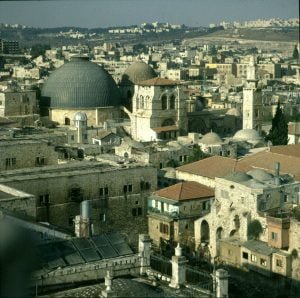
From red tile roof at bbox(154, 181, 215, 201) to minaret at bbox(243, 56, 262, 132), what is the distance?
1475cm

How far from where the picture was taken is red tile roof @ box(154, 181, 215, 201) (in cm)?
1658

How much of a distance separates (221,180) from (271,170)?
11.2 feet

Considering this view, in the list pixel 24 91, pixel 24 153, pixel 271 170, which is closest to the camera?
pixel 24 153

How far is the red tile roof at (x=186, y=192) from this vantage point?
1658 cm

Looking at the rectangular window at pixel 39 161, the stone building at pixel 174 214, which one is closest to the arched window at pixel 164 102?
the rectangular window at pixel 39 161

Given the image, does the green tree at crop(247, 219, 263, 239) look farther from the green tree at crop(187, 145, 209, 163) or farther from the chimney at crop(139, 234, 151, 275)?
the green tree at crop(187, 145, 209, 163)

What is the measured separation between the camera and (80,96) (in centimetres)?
3131

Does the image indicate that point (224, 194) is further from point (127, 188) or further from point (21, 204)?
point (21, 204)

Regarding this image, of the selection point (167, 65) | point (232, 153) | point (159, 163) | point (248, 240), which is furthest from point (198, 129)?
point (167, 65)

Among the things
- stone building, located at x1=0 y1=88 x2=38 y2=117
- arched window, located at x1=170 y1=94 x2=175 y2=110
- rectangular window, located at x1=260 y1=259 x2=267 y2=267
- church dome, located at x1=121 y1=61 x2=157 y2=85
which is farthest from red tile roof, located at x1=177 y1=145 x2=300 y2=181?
church dome, located at x1=121 y1=61 x2=157 y2=85

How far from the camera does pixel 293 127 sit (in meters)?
28.0

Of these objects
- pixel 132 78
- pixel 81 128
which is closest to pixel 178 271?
pixel 81 128

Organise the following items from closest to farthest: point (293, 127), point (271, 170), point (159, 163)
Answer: point (271, 170), point (159, 163), point (293, 127)

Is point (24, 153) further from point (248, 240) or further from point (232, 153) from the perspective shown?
point (232, 153)
